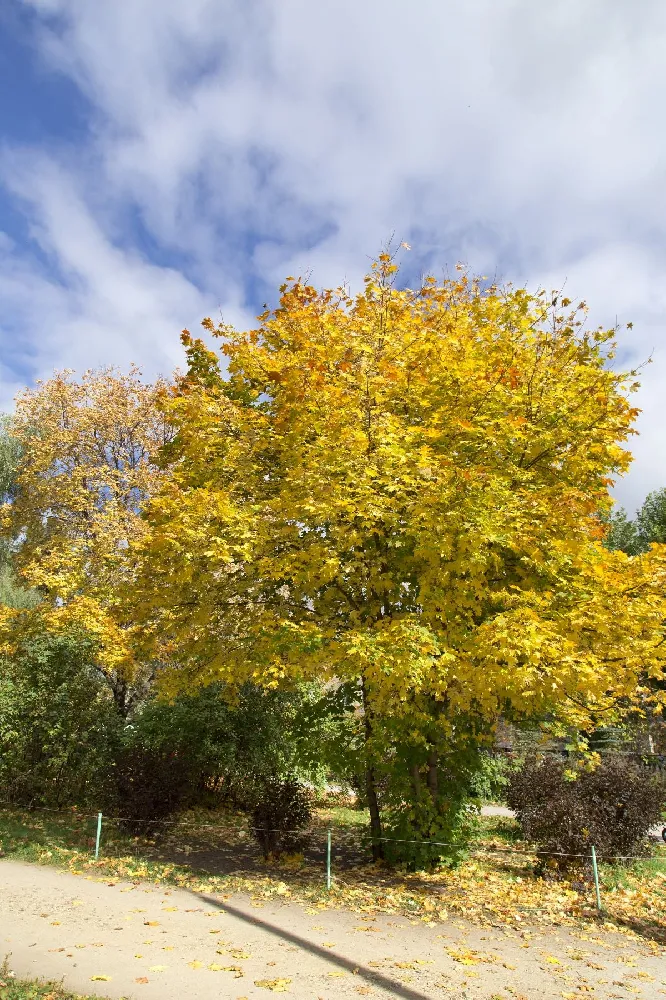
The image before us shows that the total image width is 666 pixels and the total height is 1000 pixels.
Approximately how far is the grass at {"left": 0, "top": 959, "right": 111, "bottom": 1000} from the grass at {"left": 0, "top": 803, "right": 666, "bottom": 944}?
10.9 ft

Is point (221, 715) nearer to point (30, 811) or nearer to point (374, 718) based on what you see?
point (30, 811)

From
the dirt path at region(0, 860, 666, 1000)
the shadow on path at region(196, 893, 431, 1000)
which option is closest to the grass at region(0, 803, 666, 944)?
the dirt path at region(0, 860, 666, 1000)

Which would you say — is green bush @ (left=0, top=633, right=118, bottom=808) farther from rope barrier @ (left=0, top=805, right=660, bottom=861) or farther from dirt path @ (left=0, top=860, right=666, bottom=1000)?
dirt path @ (left=0, top=860, right=666, bottom=1000)

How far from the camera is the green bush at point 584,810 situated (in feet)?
29.9

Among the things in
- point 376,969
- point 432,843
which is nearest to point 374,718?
point 432,843

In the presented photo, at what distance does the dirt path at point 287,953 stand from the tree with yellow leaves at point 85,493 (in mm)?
5959

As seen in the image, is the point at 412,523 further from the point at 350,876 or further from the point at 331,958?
the point at 350,876

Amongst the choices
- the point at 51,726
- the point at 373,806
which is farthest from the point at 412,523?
the point at 51,726

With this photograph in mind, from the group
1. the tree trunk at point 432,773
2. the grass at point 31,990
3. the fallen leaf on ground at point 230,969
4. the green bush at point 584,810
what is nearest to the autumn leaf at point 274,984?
the fallen leaf on ground at point 230,969

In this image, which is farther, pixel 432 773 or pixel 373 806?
pixel 373 806

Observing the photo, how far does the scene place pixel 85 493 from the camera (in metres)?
16.0

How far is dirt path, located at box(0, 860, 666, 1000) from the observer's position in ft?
16.6

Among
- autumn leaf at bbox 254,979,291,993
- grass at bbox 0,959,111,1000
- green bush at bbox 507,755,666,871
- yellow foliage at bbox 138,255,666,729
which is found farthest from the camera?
green bush at bbox 507,755,666,871

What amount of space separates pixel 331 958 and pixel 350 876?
10.6 ft
